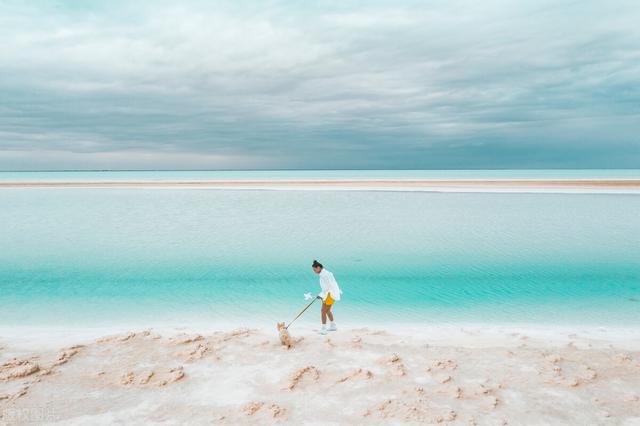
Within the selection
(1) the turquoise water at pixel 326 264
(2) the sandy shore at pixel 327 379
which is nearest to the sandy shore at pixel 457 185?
(1) the turquoise water at pixel 326 264

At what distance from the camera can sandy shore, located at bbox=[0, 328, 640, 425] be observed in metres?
5.90

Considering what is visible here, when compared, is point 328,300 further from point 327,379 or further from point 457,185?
point 457,185

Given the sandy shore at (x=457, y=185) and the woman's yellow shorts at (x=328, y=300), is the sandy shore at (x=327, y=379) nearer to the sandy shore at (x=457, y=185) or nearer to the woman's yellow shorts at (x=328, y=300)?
the woman's yellow shorts at (x=328, y=300)

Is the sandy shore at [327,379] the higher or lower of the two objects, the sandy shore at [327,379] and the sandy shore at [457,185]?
the lower

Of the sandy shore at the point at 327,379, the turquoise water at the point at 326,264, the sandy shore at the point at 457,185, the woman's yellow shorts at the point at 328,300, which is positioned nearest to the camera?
the sandy shore at the point at 327,379

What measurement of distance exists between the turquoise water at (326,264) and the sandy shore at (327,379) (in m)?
2.05

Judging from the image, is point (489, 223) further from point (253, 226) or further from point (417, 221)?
point (253, 226)

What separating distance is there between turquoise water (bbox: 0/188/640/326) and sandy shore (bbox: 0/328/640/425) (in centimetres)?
205

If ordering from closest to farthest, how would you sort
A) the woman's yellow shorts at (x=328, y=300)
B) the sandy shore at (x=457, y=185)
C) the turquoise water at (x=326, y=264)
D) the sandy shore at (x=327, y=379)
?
the sandy shore at (x=327, y=379)
the woman's yellow shorts at (x=328, y=300)
the turquoise water at (x=326, y=264)
the sandy shore at (x=457, y=185)

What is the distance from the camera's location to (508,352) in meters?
7.88

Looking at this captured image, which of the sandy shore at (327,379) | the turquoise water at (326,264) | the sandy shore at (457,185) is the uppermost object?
the sandy shore at (457,185)

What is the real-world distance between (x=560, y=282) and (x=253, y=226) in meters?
18.6

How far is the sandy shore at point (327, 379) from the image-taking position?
5.90 meters

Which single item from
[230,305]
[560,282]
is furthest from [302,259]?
[560,282]
